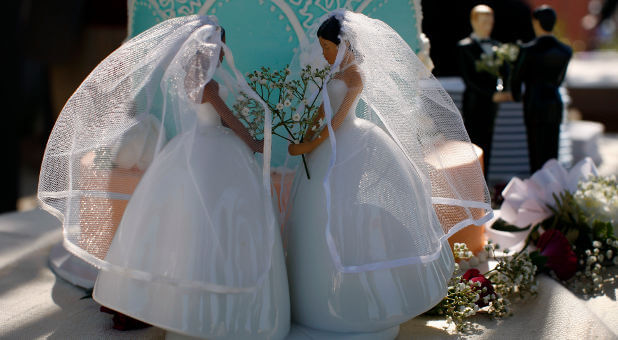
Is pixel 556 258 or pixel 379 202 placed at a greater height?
pixel 379 202

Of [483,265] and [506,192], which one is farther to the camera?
[506,192]

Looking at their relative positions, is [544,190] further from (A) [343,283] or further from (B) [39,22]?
(B) [39,22]

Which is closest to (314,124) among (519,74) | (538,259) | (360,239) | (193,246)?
(360,239)

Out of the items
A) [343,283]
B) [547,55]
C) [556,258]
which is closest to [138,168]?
[343,283]

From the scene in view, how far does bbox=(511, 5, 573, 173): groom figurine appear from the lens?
3.04 m

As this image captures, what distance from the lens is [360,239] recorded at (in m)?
1.72

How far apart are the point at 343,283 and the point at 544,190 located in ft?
4.49

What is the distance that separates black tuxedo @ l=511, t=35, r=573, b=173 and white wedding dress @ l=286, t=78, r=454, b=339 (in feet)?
5.14

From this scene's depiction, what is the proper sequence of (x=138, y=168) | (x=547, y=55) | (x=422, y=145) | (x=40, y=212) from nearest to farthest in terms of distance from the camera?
(x=422, y=145) < (x=138, y=168) < (x=547, y=55) < (x=40, y=212)

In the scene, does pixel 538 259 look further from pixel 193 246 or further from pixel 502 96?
pixel 193 246

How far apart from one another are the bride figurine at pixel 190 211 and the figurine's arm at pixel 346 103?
17 centimetres

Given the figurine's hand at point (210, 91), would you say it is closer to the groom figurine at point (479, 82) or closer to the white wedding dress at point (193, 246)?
the white wedding dress at point (193, 246)

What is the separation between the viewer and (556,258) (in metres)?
2.37

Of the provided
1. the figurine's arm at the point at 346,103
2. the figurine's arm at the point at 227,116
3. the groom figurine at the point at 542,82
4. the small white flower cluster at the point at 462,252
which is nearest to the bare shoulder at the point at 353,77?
the figurine's arm at the point at 346,103
